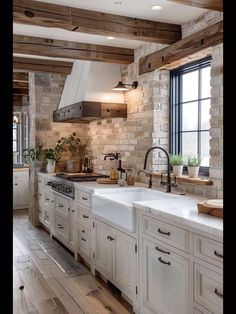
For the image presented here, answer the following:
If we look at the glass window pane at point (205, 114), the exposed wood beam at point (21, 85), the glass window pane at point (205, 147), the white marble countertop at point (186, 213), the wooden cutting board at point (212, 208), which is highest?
the exposed wood beam at point (21, 85)

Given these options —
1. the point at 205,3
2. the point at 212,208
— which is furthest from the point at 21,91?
the point at 212,208

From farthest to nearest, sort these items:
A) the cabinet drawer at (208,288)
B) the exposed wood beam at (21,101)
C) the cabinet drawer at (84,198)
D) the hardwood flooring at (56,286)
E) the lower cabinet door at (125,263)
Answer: the exposed wood beam at (21,101) < the cabinet drawer at (84,198) < the hardwood flooring at (56,286) < the lower cabinet door at (125,263) < the cabinet drawer at (208,288)

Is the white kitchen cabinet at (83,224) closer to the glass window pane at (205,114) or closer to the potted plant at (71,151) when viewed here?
the glass window pane at (205,114)

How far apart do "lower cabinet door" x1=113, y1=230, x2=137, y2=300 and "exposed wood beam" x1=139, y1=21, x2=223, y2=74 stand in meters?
1.85

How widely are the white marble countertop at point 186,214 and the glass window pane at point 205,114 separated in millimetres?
833

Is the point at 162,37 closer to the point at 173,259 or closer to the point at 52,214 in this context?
the point at 173,259

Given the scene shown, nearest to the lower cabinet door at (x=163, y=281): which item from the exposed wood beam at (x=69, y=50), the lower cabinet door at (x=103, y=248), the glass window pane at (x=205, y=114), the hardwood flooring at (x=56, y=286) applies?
the hardwood flooring at (x=56, y=286)

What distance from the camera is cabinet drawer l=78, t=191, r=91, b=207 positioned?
12.5ft

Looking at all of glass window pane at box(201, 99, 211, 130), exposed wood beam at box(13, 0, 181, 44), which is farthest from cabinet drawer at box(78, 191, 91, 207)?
exposed wood beam at box(13, 0, 181, 44)

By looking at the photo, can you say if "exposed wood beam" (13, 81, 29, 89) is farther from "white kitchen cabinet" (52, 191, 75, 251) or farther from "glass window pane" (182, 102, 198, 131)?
"glass window pane" (182, 102, 198, 131)

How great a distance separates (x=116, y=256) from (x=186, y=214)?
113 cm

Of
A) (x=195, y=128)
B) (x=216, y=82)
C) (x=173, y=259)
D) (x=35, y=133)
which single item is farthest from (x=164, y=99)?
(x=35, y=133)

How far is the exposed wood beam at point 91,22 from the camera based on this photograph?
2.97 meters
